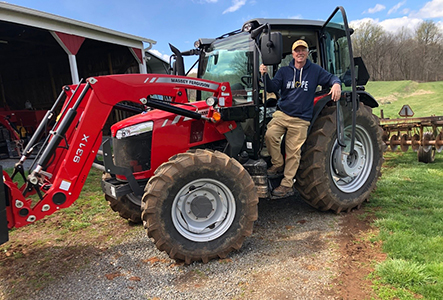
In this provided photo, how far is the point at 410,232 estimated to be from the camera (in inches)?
127

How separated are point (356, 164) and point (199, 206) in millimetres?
2433

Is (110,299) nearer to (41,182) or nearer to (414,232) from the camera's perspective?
(41,182)

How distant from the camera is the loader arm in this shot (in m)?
2.66

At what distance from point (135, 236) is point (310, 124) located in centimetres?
245

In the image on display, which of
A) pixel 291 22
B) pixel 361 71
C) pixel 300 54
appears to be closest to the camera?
pixel 300 54

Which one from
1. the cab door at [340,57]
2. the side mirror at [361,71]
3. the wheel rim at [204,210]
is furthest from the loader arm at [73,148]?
the side mirror at [361,71]

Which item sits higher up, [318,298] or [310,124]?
[310,124]

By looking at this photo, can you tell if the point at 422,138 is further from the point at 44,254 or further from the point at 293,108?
the point at 44,254

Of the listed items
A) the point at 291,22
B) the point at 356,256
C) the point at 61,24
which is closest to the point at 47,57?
the point at 61,24

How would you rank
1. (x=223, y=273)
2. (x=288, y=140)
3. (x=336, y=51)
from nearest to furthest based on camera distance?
1. (x=223, y=273)
2. (x=288, y=140)
3. (x=336, y=51)

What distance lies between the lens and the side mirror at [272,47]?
2.99 m

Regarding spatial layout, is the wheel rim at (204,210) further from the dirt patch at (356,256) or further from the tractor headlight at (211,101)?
the dirt patch at (356,256)

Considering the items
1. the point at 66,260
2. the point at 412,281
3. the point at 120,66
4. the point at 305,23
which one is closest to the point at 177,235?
the point at 66,260

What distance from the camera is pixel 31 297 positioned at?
2521mm
